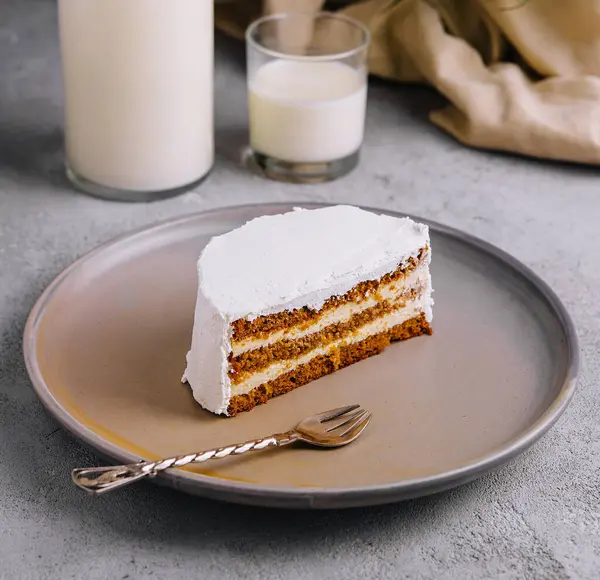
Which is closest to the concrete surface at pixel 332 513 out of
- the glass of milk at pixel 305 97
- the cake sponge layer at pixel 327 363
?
the glass of milk at pixel 305 97

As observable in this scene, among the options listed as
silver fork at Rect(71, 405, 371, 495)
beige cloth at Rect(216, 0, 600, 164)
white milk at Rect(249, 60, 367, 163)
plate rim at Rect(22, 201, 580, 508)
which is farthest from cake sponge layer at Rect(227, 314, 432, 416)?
beige cloth at Rect(216, 0, 600, 164)

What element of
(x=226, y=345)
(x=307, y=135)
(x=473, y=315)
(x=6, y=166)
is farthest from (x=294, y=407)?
(x=6, y=166)

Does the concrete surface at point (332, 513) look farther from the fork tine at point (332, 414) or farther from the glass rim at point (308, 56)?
the glass rim at point (308, 56)

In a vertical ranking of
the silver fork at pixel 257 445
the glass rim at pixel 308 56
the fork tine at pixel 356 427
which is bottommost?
the fork tine at pixel 356 427

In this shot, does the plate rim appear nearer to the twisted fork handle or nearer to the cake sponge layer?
the twisted fork handle

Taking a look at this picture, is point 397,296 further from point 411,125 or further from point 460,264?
point 411,125

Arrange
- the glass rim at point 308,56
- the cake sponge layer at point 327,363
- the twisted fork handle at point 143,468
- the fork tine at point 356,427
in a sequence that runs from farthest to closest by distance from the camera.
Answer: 1. the glass rim at point 308,56
2. the cake sponge layer at point 327,363
3. the fork tine at point 356,427
4. the twisted fork handle at point 143,468

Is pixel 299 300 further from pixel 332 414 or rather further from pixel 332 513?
pixel 332 513
